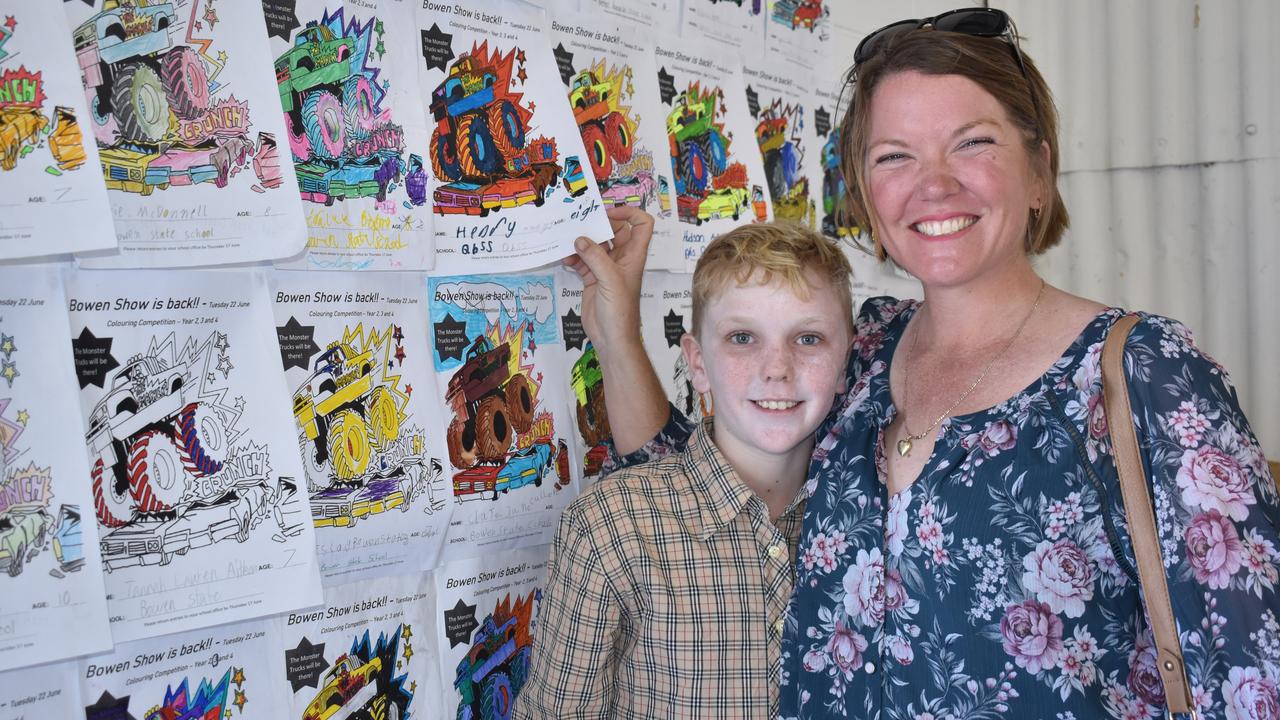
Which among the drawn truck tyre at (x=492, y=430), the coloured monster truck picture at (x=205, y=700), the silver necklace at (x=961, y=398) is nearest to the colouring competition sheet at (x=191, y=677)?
the coloured monster truck picture at (x=205, y=700)

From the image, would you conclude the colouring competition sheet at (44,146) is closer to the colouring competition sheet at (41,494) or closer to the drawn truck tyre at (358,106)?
the colouring competition sheet at (41,494)

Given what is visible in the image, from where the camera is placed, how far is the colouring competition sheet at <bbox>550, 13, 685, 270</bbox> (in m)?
1.48

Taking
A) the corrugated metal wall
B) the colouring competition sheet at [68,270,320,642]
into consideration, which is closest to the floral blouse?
the colouring competition sheet at [68,270,320,642]

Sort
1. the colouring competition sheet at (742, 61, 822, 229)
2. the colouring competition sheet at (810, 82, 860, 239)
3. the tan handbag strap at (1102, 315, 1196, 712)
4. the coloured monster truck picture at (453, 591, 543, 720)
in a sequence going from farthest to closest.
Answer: the colouring competition sheet at (810, 82, 860, 239) < the colouring competition sheet at (742, 61, 822, 229) < the coloured monster truck picture at (453, 591, 543, 720) < the tan handbag strap at (1102, 315, 1196, 712)

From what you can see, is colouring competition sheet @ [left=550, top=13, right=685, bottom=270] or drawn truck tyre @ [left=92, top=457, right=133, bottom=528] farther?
colouring competition sheet @ [left=550, top=13, right=685, bottom=270]

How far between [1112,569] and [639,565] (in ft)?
1.74

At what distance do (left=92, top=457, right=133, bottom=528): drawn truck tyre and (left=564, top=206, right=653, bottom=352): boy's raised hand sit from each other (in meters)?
0.66

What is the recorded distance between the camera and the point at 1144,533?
1.00 m

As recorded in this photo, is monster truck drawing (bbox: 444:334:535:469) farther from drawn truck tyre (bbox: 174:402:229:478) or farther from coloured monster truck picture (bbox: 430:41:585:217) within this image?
drawn truck tyre (bbox: 174:402:229:478)

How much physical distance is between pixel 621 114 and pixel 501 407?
51cm

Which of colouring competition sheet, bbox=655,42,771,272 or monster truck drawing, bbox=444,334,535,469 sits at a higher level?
colouring competition sheet, bbox=655,42,771,272

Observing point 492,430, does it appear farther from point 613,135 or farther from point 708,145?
point 708,145

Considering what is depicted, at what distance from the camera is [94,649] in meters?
0.93

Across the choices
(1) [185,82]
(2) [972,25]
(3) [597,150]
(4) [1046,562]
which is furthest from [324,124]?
(4) [1046,562]
